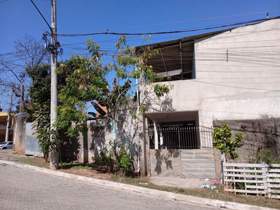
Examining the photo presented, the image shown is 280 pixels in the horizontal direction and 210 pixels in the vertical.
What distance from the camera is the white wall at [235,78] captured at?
15031 mm

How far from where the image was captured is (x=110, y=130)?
16.2 m

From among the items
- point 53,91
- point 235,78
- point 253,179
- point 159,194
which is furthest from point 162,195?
point 235,78

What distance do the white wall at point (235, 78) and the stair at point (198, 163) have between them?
1659 millimetres

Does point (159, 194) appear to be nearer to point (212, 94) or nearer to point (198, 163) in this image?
point (198, 163)

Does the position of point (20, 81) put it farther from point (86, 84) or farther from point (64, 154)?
point (86, 84)

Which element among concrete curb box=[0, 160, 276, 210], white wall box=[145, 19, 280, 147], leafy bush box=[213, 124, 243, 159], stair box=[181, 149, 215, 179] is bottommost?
concrete curb box=[0, 160, 276, 210]

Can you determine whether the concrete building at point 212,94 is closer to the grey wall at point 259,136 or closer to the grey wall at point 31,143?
the grey wall at point 259,136

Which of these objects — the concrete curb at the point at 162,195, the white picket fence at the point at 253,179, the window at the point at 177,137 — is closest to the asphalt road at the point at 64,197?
the concrete curb at the point at 162,195

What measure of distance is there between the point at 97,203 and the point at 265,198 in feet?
17.5

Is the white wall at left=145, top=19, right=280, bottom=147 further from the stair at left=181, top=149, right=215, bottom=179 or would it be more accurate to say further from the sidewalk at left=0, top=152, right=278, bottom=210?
the sidewalk at left=0, top=152, right=278, bottom=210

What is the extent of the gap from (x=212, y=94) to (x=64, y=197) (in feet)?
29.2

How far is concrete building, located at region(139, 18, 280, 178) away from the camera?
48.2ft

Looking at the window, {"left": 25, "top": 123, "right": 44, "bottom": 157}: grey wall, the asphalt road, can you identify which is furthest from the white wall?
{"left": 25, "top": 123, "right": 44, "bottom": 157}: grey wall

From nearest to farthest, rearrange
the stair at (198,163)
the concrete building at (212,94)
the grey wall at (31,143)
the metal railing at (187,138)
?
the stair at (198,163) → the concrete building at (212,94) → the metal railing at (187,138) → the grey wall at (31,143)
